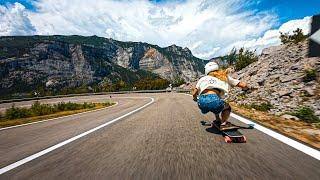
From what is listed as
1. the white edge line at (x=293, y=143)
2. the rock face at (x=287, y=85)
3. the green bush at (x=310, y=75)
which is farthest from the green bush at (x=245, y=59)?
the white edge line at (x=293, y=143)

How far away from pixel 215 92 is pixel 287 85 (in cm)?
1061

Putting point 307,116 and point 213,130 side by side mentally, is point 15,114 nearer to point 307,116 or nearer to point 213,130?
point 213,130

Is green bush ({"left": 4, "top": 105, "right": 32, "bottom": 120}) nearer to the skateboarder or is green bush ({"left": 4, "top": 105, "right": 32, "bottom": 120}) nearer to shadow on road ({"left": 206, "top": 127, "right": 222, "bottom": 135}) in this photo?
shadow on road ({"left": 206, "top": 127, "right": 222, "bottom": 135})

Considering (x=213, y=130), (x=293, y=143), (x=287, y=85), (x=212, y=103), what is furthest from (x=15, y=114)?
(x=293, y=143)

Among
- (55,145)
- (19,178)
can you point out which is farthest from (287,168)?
(55,145)

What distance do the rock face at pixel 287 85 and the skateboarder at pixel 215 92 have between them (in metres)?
3.33

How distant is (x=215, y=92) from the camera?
6.38m

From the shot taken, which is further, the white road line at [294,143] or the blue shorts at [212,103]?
the blue shorts at [212,103]

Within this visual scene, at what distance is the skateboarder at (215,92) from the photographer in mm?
6164

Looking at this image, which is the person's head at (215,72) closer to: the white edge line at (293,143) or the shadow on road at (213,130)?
the shadow on road at (213,130)

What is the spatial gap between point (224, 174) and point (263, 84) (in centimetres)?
1693

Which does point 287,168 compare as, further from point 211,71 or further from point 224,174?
point 211,71

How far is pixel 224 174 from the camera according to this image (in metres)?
3.50

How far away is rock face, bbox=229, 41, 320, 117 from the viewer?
484 inches
